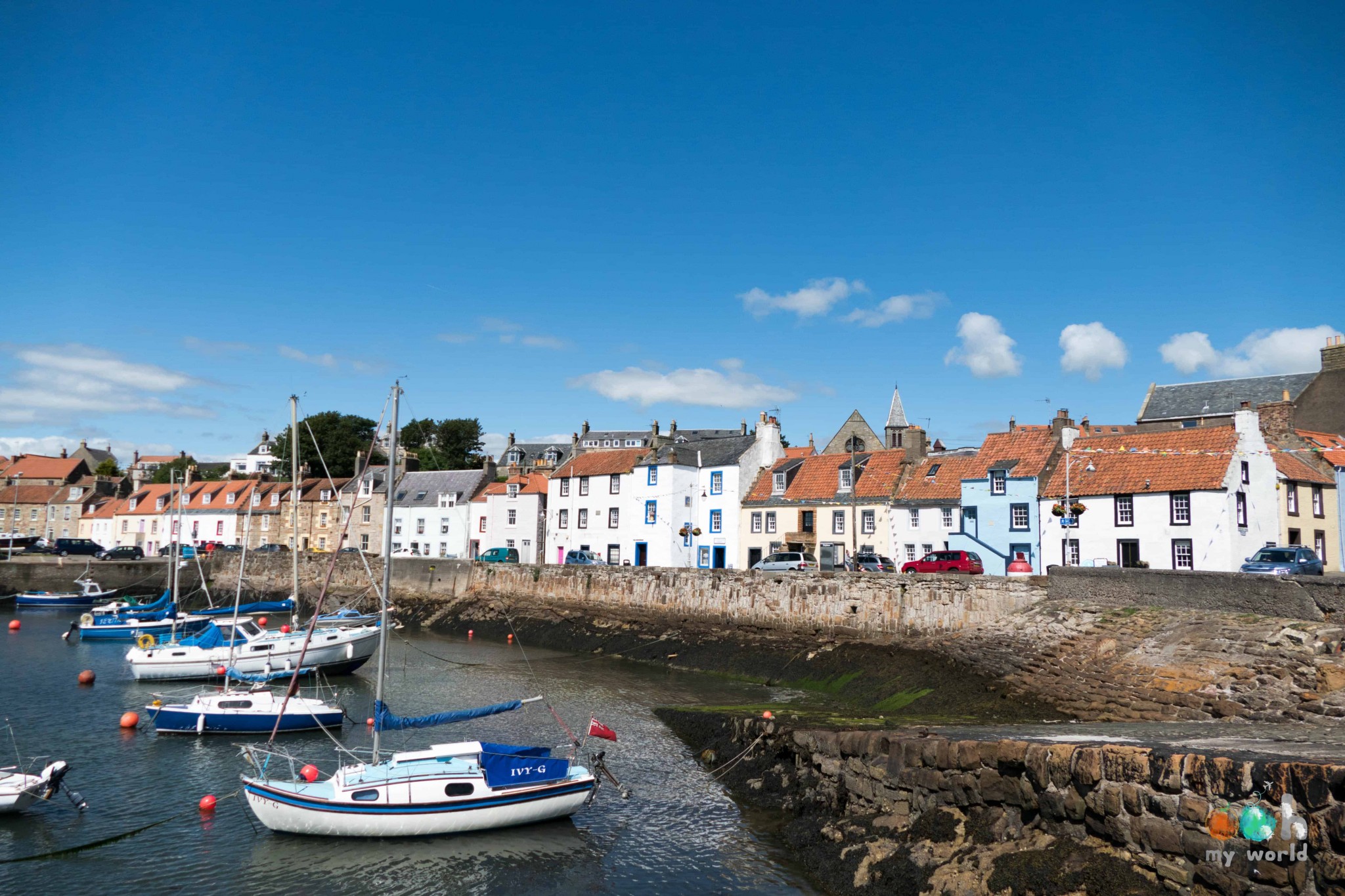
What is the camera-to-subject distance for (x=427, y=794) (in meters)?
18.2

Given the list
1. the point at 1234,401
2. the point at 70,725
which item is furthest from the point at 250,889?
the point at 1234,401

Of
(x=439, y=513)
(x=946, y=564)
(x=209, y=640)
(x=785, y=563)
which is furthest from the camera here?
(x=439, y=513)

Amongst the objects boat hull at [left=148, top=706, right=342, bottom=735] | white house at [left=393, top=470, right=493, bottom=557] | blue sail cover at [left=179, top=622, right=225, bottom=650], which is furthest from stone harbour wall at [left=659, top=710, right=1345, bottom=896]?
white house at [left=393, top=470, right=493, bottom=557]

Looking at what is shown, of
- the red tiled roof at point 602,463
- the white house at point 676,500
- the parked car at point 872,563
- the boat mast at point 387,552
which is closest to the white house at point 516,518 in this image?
the red tiled roof at point 602,463

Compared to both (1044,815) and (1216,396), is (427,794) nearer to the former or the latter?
(1044,815)

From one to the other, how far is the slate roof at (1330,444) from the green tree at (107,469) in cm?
13720

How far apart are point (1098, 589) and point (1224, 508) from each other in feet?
36.4

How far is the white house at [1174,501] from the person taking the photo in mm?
35281

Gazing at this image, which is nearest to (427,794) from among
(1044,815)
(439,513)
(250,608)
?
(1044,815)

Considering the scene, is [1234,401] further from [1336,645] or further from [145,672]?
[145,672]

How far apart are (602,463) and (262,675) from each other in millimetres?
30545

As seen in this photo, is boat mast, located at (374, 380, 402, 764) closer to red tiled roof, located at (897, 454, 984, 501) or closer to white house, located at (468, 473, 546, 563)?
red tiled roof, located at (897, 454, 984, 501)

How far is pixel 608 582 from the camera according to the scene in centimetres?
4922

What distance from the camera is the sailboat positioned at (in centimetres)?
1814
